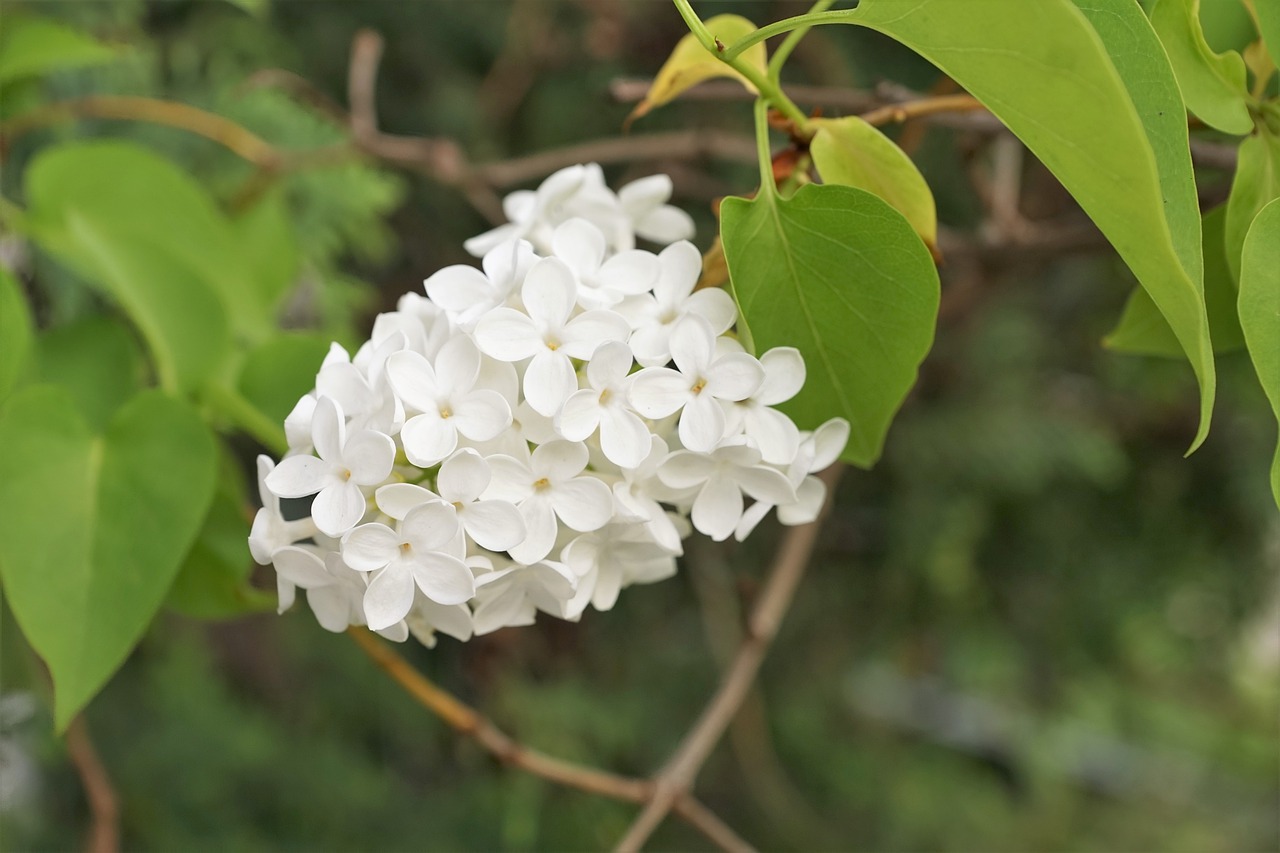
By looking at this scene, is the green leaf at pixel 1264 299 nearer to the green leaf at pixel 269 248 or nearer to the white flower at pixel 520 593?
the white flower at pixel 520 593

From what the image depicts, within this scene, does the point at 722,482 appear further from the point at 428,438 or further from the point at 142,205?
the point at 142,205

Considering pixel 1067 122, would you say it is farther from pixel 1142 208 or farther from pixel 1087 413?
pixel 1087 413

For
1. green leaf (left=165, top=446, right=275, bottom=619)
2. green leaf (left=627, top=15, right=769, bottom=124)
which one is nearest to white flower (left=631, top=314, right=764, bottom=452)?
green leaf (left=627, top=15, right=769, bottom=124)

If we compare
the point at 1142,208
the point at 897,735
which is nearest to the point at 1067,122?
the point at 1142,208

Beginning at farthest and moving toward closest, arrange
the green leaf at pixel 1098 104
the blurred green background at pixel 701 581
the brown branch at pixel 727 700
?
the blurred green background at pixel 701 581 → the brown branch at pixel 727 700 → the green leaf at pixel 1098 104

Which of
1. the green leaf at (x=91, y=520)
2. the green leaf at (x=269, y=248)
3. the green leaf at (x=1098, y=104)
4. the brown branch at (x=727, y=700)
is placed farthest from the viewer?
the green leaf at (x=269, y=248)

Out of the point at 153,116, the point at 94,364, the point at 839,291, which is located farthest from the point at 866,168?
the point at 153,116

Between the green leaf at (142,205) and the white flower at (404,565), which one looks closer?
the white flower at (404,565)

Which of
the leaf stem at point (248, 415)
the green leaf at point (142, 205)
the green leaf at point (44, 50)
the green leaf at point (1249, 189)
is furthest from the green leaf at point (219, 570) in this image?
the green leaf at point (1249, 189)
